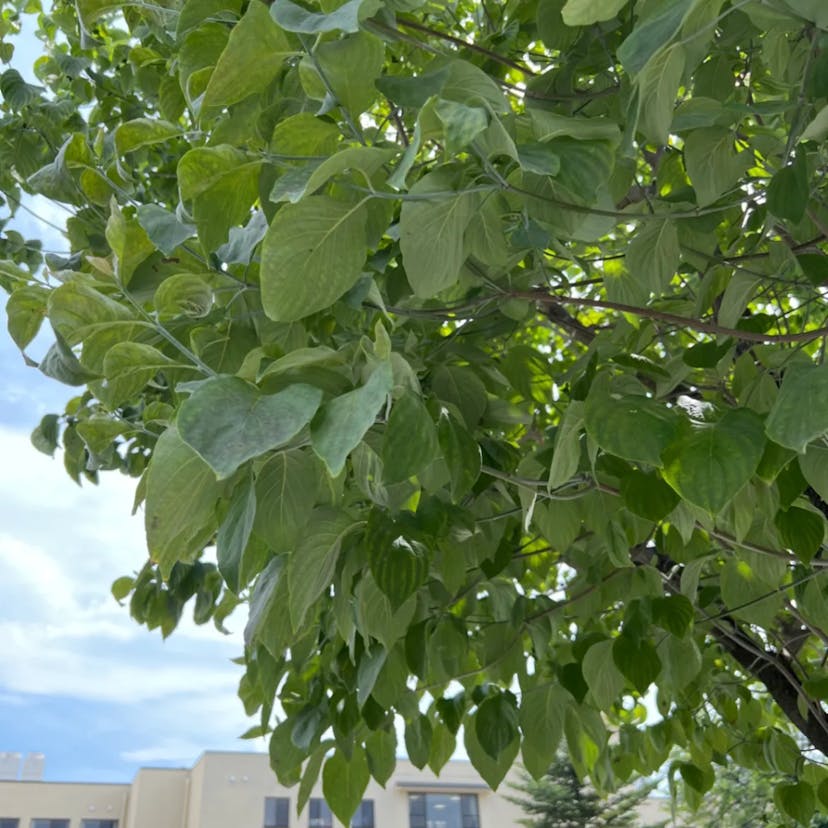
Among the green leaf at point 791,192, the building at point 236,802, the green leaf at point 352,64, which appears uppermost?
the building at point 236,802

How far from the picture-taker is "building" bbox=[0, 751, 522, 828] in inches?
749

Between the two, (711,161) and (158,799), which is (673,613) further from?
(158,799)

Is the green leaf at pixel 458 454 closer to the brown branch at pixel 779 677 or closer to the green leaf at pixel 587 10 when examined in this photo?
the green leaf at pixel 587 10

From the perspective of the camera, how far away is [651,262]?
0.94 metres

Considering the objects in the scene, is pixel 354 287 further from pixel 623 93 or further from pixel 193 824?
pixel 193 824

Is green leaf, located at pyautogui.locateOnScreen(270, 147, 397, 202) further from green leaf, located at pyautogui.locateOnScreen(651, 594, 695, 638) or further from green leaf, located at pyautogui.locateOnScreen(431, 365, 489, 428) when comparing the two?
green leaf, located at pyautogui.locateOnScreen(651, 594, 695, 638)

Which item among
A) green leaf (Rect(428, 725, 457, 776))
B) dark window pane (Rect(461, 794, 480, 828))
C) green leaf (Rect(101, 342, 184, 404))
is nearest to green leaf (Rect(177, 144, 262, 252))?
green leaf (Rect(101, 342, 184, 404))

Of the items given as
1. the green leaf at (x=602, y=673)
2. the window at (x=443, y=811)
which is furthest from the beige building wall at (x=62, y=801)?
the green leaf at (x=602, y=673)

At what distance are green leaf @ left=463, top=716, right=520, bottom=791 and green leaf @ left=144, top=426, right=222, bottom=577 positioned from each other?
0.87m

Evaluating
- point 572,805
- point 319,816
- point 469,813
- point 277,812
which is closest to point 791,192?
point 572,805

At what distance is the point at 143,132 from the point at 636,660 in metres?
0.82

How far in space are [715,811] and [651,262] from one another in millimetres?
15220

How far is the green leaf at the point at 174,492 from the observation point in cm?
52

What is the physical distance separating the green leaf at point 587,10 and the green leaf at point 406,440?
23 centimetres
